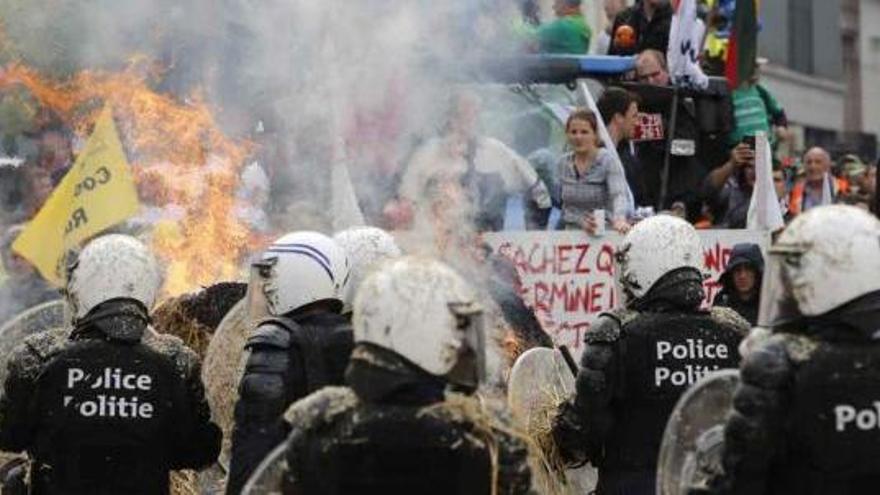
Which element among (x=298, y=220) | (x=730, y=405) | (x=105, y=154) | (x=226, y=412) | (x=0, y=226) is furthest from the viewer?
(x=0, y=226)

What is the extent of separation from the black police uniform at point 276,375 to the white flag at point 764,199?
575 centimetres

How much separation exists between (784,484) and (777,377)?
1.14ft

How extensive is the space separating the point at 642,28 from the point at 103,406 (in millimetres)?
8391

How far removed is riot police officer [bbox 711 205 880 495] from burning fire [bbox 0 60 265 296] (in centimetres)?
573

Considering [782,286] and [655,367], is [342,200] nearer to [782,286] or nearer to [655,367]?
[655,367]

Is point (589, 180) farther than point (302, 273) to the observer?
Yes

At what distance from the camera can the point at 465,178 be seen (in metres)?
14.2

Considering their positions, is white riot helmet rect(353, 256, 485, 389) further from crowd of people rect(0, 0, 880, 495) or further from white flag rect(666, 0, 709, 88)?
white flag rect(666, 0, 709, 88)

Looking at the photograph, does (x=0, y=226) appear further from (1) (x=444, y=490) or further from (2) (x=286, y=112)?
(1) (x=444, y=490)

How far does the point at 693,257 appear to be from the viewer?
947 cm

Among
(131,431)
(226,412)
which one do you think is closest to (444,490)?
(131,431)

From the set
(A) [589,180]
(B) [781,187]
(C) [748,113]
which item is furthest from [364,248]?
(C) [748,113]

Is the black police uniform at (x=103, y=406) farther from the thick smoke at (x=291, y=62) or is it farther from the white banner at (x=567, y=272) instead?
the thick smoke at (x=291, y=62)

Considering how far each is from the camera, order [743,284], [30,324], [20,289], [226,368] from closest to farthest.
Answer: [226,368]
[30,324]
[743,284]
[20,289]
